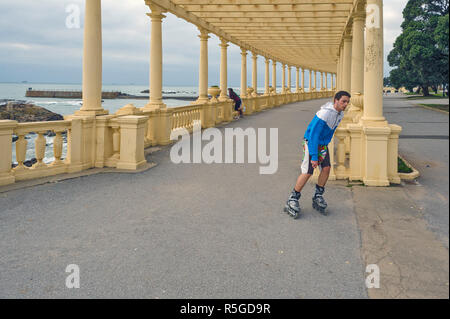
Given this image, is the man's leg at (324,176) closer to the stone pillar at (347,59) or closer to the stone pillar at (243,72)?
the stone pillar at (347,59)

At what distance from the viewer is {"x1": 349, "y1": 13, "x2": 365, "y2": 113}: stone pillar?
452 inches

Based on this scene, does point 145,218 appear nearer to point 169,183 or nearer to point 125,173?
point 169,183

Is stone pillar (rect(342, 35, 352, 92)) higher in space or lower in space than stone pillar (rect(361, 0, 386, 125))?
higher

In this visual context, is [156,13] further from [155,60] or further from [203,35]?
[203,35]

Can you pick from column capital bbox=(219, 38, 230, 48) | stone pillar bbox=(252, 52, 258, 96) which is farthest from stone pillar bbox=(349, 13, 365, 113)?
stone pillar bbox=(252, 52, 258, 96)

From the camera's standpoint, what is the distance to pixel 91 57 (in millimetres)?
8305

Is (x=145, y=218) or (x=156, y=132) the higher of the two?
(x=156, y=132)

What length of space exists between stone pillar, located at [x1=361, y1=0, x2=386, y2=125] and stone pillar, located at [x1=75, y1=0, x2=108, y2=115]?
17.9 ft

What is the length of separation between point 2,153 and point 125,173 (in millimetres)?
2180

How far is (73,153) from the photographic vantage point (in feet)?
25.6

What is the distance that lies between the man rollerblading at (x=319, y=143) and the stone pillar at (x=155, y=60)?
7.73 m

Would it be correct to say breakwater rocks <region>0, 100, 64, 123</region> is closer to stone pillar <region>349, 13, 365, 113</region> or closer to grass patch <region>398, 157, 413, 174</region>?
stone pillar <region>349, 13, 365, 113</region>

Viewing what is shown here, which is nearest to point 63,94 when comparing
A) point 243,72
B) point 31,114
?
point 31,114
